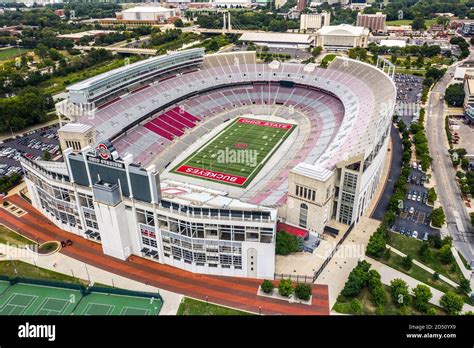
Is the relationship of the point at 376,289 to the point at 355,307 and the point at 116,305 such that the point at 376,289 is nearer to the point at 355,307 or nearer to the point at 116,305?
the point at 355,307

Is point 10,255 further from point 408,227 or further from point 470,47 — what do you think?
point 470,47

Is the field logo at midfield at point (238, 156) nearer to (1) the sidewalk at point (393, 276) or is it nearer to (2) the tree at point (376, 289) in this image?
(1) the sidewalk at point (393, 276)

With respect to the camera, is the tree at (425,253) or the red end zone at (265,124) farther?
the red end zone at (265,124)

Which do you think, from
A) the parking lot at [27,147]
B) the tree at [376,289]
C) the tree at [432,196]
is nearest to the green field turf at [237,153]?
the tree at [376,289]

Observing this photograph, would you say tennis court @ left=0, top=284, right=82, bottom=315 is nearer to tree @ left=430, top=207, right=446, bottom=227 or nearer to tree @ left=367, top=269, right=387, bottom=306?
tree @ left=367, top=269, right=387, bottom=306

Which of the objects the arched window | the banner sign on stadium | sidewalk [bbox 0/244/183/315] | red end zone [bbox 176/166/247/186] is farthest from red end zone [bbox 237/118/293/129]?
sidewalk [bbox 0/244/183/315]

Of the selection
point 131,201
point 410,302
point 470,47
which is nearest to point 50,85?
point 131,201

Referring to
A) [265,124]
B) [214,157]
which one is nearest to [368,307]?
[214,157]

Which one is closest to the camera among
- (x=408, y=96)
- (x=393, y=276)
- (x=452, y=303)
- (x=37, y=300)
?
(x=452, y=303)
